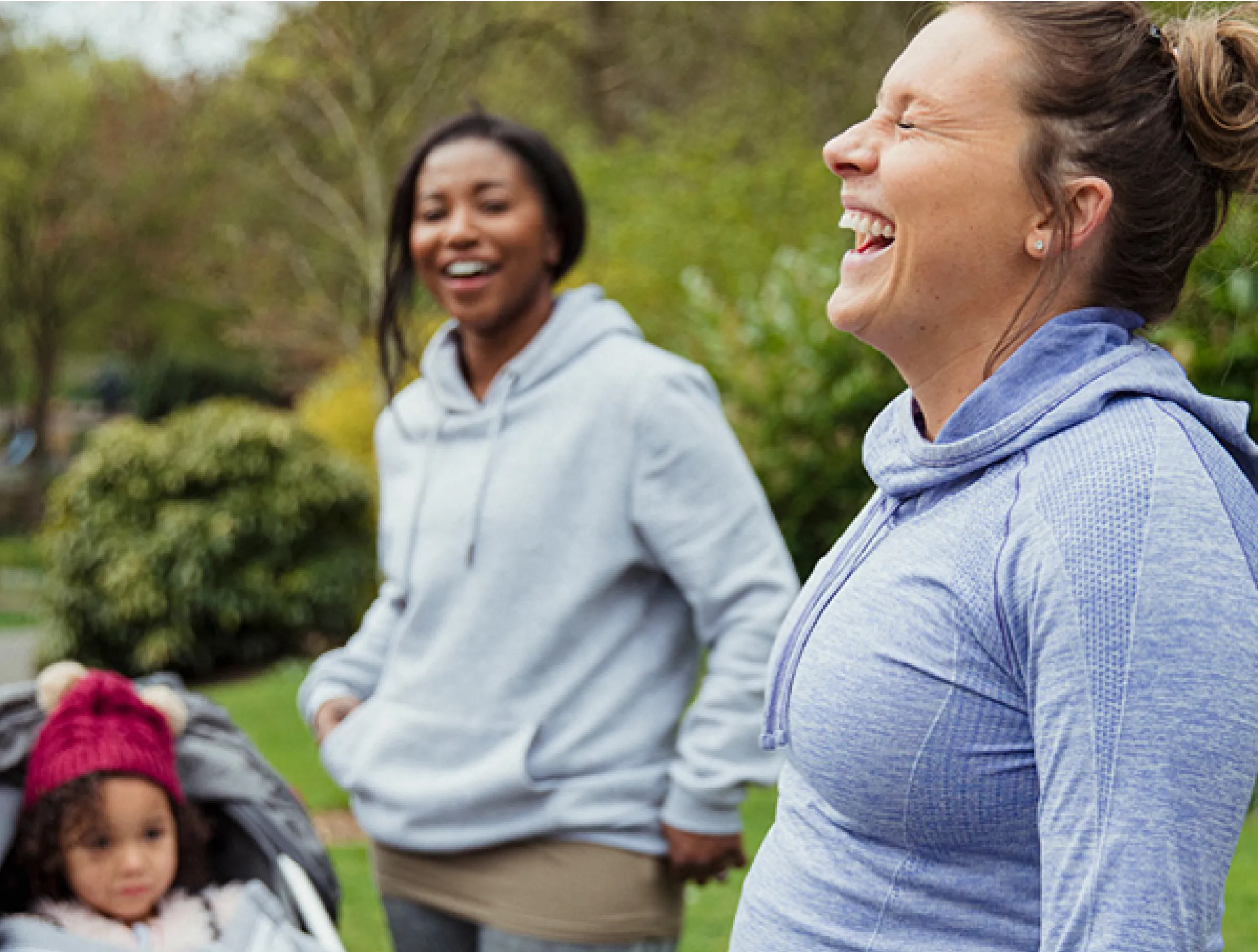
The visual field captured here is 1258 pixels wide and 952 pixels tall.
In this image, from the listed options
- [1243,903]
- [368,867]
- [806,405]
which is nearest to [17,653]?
[368,867]

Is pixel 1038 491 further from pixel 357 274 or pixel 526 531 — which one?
pixel 357 274

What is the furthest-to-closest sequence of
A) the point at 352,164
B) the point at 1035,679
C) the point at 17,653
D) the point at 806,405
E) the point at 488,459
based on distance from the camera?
1. the point at 352,164
2. the point at 17,653
3. the point at 806,405
4. the point at 488,459
5. the point at 1035,679

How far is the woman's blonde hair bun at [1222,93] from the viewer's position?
1253 millimetres

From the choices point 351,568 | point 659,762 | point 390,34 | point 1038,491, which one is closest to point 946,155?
point 1038,491

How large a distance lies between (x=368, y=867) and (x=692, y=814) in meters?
3.58

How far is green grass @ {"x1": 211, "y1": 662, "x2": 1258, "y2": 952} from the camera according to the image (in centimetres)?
463

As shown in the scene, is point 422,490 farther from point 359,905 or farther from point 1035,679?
point 359,905

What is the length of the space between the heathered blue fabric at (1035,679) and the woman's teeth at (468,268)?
1292mm

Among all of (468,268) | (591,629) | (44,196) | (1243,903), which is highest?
(44,196)

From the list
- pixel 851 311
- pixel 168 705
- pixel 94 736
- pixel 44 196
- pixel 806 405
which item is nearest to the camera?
pixel 851 311

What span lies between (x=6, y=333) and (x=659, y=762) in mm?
20350

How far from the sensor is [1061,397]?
1.23 m

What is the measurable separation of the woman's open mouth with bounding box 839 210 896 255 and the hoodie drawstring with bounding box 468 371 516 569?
3.85ft

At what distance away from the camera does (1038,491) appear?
3.85 feet
